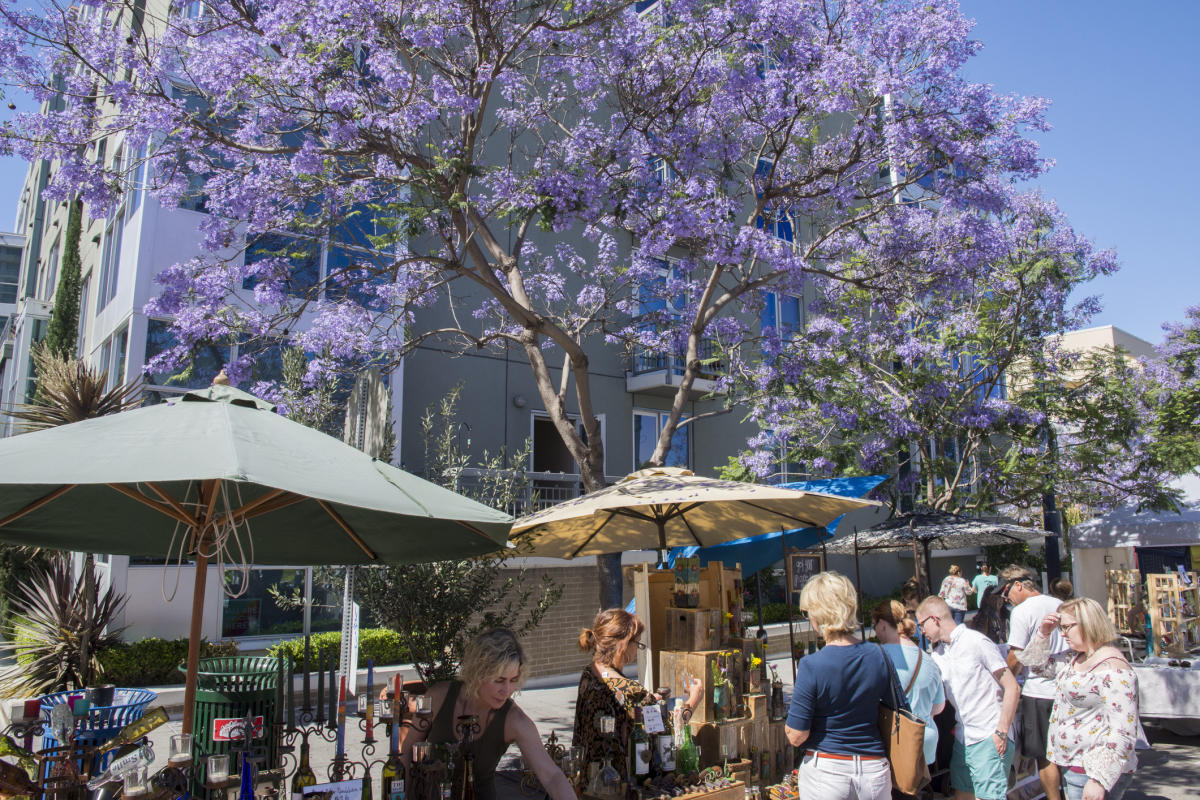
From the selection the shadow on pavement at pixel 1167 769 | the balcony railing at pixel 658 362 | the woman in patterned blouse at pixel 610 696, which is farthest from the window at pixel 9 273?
the shadow on pavement at pixel 1167 769

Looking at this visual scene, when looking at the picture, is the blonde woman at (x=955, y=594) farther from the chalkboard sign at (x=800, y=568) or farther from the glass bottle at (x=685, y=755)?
the glass bottle at (x=685, y=755)

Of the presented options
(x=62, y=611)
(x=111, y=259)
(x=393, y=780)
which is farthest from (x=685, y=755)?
(x=111, y=259)

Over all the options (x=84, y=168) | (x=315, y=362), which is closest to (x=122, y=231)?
(x=84, y=168)

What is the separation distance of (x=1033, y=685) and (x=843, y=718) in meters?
3.81

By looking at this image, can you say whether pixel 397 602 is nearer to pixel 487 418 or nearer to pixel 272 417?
pixel 272 417

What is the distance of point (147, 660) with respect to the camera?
10211 millimetres

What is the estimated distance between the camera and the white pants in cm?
385

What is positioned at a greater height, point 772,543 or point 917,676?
point 772,543

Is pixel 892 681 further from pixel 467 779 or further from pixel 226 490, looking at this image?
pixel 226 490

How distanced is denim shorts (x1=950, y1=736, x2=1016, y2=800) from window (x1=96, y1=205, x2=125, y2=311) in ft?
46.5

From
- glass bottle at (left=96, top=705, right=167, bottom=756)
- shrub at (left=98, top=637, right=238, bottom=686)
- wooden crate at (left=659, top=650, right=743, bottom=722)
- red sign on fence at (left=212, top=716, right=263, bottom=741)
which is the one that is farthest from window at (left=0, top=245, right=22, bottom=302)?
red sign on fence at (left=212, top=716, right=263, bottom=741)

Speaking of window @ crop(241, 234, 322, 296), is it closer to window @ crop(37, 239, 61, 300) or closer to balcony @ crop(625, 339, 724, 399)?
balcony @ crop(625, 339, 724, 399)

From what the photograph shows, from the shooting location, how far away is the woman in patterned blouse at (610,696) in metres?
4.79

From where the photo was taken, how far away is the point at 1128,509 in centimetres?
1433
